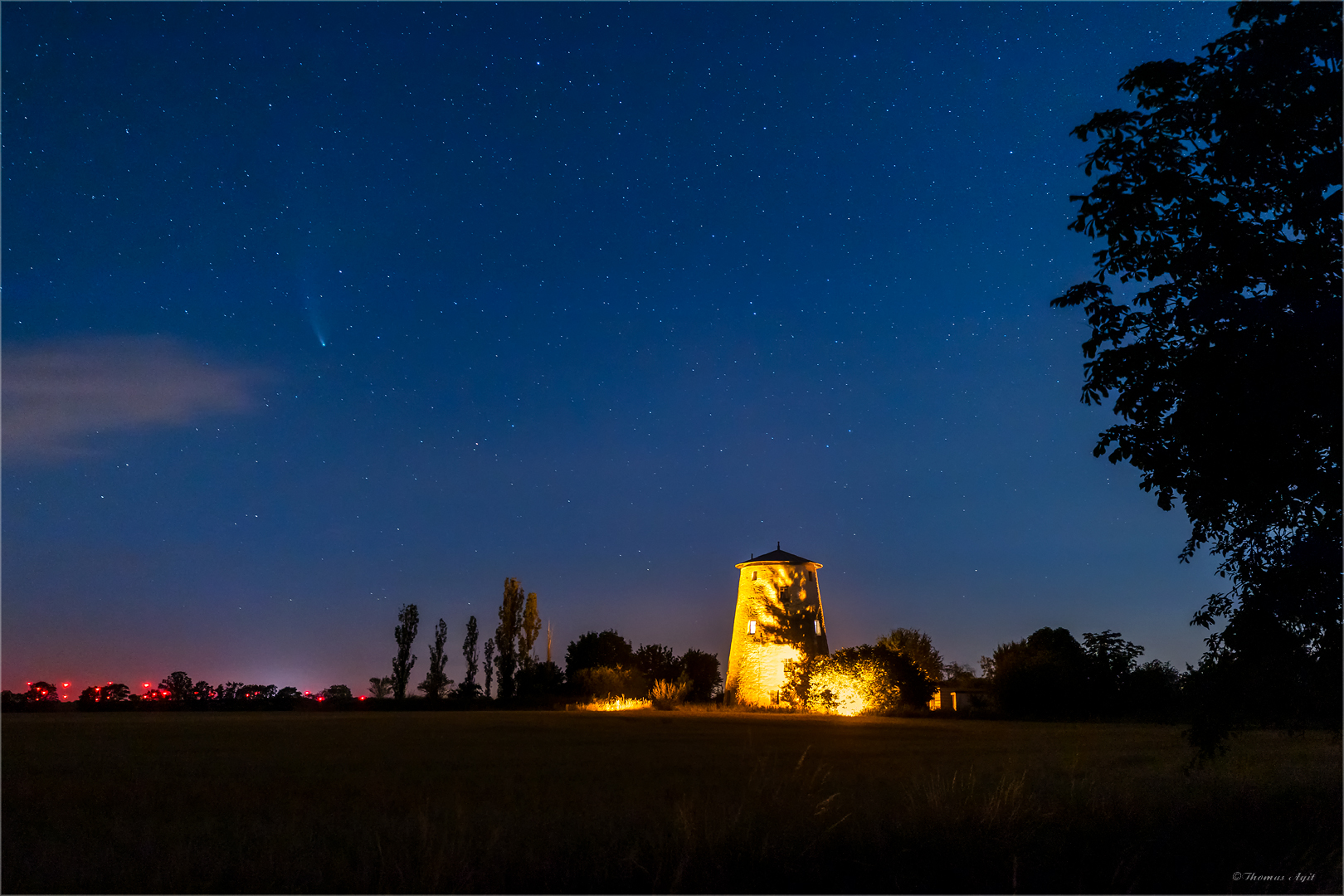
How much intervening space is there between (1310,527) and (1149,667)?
46018 millimetres

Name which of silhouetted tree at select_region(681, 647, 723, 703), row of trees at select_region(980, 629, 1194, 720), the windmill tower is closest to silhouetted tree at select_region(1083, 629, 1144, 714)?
row of trees at select_region(980, 629, 1194, 720)

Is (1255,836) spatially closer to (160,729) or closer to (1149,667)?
(160,729)

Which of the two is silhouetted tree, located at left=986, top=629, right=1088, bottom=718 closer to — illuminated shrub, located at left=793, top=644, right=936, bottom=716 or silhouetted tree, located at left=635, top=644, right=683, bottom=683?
illuminated shrub, located at left=793, top=644, right=936, bottom=716

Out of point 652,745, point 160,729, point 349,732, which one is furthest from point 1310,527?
point 160,729

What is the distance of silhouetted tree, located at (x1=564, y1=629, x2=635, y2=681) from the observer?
252 feet

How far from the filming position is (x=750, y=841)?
861cm

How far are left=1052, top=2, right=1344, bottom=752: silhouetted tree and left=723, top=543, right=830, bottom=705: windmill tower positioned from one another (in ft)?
165

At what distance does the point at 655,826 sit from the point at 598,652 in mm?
69288

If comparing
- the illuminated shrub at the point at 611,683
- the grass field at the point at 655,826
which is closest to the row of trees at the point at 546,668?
the illuminated shrub at the point at 611,683

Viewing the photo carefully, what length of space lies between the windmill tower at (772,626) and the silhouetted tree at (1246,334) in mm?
50237

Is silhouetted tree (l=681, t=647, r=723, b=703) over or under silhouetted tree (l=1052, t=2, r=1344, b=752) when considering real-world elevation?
under

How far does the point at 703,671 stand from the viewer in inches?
3137

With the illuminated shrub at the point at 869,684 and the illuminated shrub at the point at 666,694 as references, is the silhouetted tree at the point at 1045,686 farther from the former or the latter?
the illuminated shrub at the point at 666,694

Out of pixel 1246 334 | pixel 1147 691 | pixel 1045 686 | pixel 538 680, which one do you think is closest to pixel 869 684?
pixel 1045 686
